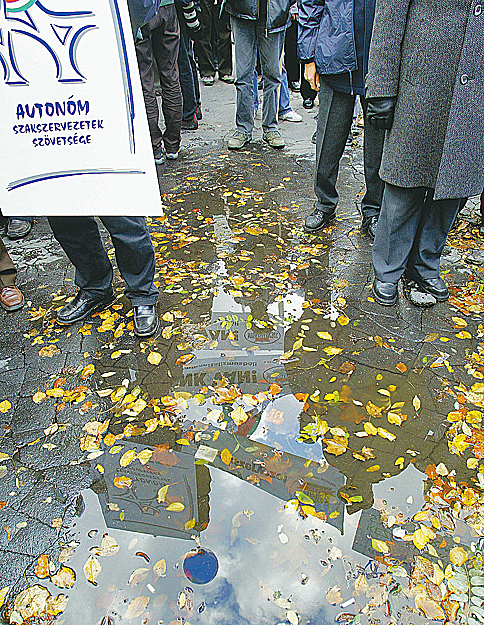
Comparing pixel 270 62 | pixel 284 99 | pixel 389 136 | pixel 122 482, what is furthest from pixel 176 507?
pixel 284 99

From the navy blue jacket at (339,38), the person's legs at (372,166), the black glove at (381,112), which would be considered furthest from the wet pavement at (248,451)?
the navy blue jacket at (339,38)

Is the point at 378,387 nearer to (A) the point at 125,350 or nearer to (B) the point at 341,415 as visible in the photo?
(B) the point at 341,415

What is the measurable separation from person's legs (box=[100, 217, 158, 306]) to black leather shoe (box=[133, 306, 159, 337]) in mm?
38

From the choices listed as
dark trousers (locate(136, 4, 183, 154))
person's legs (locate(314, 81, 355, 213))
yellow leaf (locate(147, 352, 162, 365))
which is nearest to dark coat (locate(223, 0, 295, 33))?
dark trousers (locate(136, 4, 183, 154))

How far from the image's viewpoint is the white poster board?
2061 mm

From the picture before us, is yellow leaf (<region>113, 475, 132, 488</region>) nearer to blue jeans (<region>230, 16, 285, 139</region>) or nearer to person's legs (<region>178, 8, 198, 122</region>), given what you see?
blue jeans (<region>230, 16, 285, 139</region>)

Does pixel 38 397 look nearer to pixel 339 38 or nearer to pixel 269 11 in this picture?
pixel 339 38

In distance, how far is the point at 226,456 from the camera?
2.15 meters

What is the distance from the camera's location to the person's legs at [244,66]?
517cm

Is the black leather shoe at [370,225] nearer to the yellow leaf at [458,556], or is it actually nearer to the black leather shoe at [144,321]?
the black leather shoe at [144,321]

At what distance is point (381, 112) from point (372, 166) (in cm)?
98

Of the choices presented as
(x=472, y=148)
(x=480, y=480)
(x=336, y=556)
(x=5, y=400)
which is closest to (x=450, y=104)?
(x=472, y=148)

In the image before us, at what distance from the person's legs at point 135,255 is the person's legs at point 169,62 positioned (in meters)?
2.90

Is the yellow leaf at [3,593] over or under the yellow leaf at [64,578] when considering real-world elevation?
under
